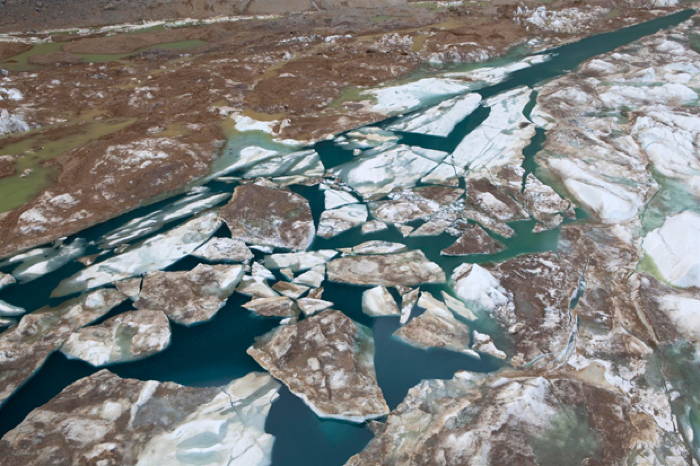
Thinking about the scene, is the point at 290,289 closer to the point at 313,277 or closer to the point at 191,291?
the point at 313,277

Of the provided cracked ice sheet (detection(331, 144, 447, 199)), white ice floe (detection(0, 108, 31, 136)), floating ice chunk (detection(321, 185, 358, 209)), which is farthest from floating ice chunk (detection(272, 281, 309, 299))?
white ice floe (detection(0, 108, 31, 136))

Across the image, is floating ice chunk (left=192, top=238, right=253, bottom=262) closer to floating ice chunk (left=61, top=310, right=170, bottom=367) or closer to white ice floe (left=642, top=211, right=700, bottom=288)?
floating ice chunk (left=61, top=310, right=170, bottom=367)

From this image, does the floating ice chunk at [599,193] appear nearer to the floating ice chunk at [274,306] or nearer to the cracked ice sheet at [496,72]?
the floating ice chunk at [274,306]

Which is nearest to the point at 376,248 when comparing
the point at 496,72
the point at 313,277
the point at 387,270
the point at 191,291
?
the point at 387,270

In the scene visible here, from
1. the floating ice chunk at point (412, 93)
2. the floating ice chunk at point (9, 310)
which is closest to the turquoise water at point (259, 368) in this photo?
the floating ice chunk at point (9, 310)

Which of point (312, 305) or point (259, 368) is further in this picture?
point (312, 305)

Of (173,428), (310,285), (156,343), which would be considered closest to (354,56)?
(310,285)

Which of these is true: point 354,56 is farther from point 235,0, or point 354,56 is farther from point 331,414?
point 331,414
